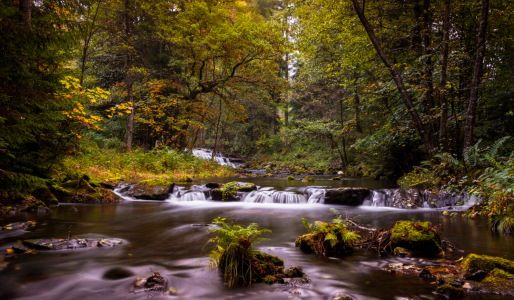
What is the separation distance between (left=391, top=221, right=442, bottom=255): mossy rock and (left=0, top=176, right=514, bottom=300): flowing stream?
251 millimetres

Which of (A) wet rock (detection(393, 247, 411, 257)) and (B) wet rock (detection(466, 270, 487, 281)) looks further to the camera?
(A) wet rock (detection(393, 247, 411, 257))

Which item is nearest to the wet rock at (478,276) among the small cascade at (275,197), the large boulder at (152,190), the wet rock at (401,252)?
the wet rock at (401,252)

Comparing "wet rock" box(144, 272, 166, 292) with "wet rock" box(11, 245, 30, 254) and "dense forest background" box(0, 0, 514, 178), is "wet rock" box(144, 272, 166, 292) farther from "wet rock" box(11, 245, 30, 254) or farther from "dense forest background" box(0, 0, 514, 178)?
"dense forest background" box(0, 0, 514, 178)

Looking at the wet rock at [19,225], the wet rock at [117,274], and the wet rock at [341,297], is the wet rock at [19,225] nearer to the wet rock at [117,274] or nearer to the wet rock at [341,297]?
the wet rock at [117,274]

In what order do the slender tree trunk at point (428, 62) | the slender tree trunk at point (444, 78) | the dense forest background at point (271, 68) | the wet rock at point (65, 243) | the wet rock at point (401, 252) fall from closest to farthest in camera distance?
the wet rock at point (401, 252), the wet rock at point (65, 243), the dense forest background at point (271, 68), the slender tree trunk at point (444, 78), the slender tree trunk at point (428, 62)

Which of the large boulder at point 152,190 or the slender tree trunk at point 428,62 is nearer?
the slender tree trunk at point 428,62

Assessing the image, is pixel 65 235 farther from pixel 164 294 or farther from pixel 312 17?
pixel 312 17

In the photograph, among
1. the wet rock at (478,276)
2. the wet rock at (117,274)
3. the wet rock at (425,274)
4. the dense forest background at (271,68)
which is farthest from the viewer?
the dense forest background at (271,68)

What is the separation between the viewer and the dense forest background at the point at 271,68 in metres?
6.02

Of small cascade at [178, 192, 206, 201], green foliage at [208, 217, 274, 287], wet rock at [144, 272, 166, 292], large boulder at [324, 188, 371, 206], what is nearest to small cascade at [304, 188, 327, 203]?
large boulder at [324, 188, 371, 206]

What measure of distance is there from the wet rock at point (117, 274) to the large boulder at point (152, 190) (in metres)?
7.12

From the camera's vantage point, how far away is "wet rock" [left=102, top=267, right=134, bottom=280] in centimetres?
352

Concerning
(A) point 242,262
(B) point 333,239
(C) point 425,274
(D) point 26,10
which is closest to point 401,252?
(C) point 425,274

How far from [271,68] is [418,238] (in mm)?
14525
